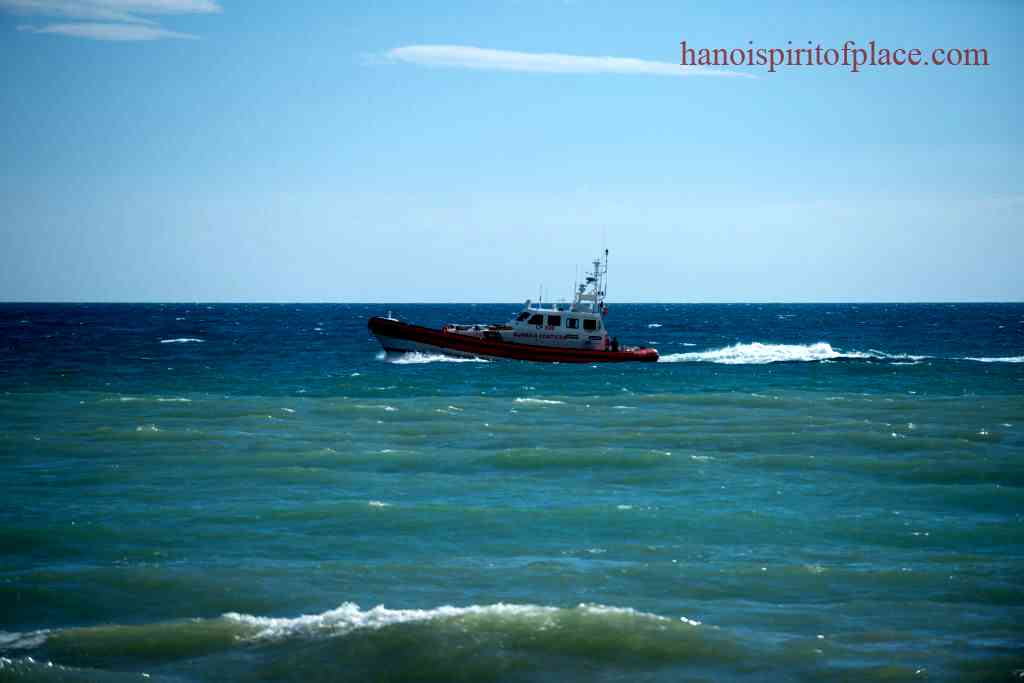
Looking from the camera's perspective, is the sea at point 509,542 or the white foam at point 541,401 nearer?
the sea at point 509,542

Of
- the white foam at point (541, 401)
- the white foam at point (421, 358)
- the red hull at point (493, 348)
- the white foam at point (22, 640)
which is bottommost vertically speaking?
the white foam at point (22, 640)

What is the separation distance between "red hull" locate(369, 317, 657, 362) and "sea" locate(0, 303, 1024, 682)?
1450cm

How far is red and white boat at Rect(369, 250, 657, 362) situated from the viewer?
148ft

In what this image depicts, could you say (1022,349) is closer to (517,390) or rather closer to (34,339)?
(517,390)

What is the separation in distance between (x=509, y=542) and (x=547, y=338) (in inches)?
1257

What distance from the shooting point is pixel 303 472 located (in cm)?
1867

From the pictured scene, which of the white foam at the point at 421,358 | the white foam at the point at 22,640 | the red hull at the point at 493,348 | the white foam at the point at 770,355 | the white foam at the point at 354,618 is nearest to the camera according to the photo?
Result: the white foam at the point at 22,640

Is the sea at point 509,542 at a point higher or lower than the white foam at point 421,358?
lower

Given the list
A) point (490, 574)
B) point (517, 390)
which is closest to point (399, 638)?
point (490, 574)

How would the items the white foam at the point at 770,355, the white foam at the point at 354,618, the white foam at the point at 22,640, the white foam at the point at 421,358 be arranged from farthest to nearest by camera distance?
the white foam at the point at 770,355, the white foam at the point at 421,358, the white foam at the point at 354,618, the white foam at the point at 22,640

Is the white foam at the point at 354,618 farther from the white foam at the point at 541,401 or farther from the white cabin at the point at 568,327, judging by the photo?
the white cabin at the point at 568,327

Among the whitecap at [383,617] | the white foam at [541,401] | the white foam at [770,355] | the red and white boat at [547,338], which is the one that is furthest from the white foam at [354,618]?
the white foam at [770,355]

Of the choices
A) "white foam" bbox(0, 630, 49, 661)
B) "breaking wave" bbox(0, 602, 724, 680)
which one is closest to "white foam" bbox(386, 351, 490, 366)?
"breaking wave" bbox(0, 602, 724, 680)

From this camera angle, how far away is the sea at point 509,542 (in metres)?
9.43
